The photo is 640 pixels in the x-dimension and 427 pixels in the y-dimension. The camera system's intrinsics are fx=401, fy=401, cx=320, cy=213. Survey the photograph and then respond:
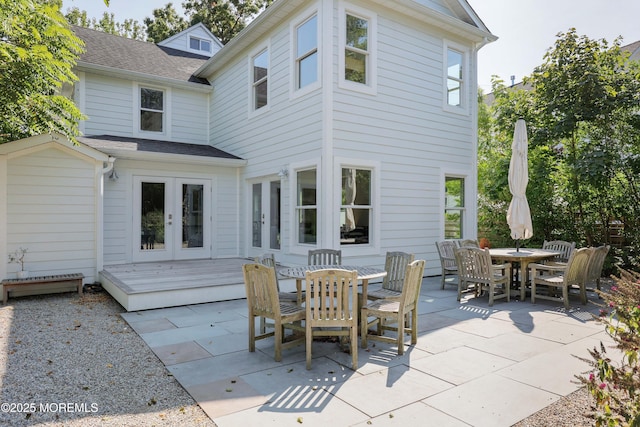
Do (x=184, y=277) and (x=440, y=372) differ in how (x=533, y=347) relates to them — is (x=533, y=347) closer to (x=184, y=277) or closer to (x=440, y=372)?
(x=440, y=372)

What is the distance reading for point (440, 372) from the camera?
3631 mm

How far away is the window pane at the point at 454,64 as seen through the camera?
944 centimetres

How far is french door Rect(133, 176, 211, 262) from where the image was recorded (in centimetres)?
941

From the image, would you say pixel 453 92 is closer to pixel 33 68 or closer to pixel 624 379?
pixel 33 68

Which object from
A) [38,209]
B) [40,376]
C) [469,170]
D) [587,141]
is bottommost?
[40,376]

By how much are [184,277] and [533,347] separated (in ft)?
18.1

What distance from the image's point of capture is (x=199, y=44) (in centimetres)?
1472

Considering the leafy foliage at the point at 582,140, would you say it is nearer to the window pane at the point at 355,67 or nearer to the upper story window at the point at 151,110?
the window pane at the point at 355,67

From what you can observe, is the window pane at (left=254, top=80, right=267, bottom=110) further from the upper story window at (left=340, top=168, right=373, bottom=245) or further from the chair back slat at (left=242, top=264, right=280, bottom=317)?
the chair back slat at (left=242, top=264, right=280, bottom=317)

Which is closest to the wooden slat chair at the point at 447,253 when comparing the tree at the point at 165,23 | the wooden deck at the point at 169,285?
the wooden deck at the point at 169,285

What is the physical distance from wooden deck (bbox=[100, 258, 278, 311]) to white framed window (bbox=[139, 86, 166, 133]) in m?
4.30

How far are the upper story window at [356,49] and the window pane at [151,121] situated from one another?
5.94m

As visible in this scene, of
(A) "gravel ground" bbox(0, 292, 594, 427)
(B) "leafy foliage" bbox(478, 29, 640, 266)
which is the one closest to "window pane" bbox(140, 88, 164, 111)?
(A) "gravel ground" bbox(0, 292, 594, 427)

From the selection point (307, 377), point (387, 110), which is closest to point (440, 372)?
point (307, 377)
